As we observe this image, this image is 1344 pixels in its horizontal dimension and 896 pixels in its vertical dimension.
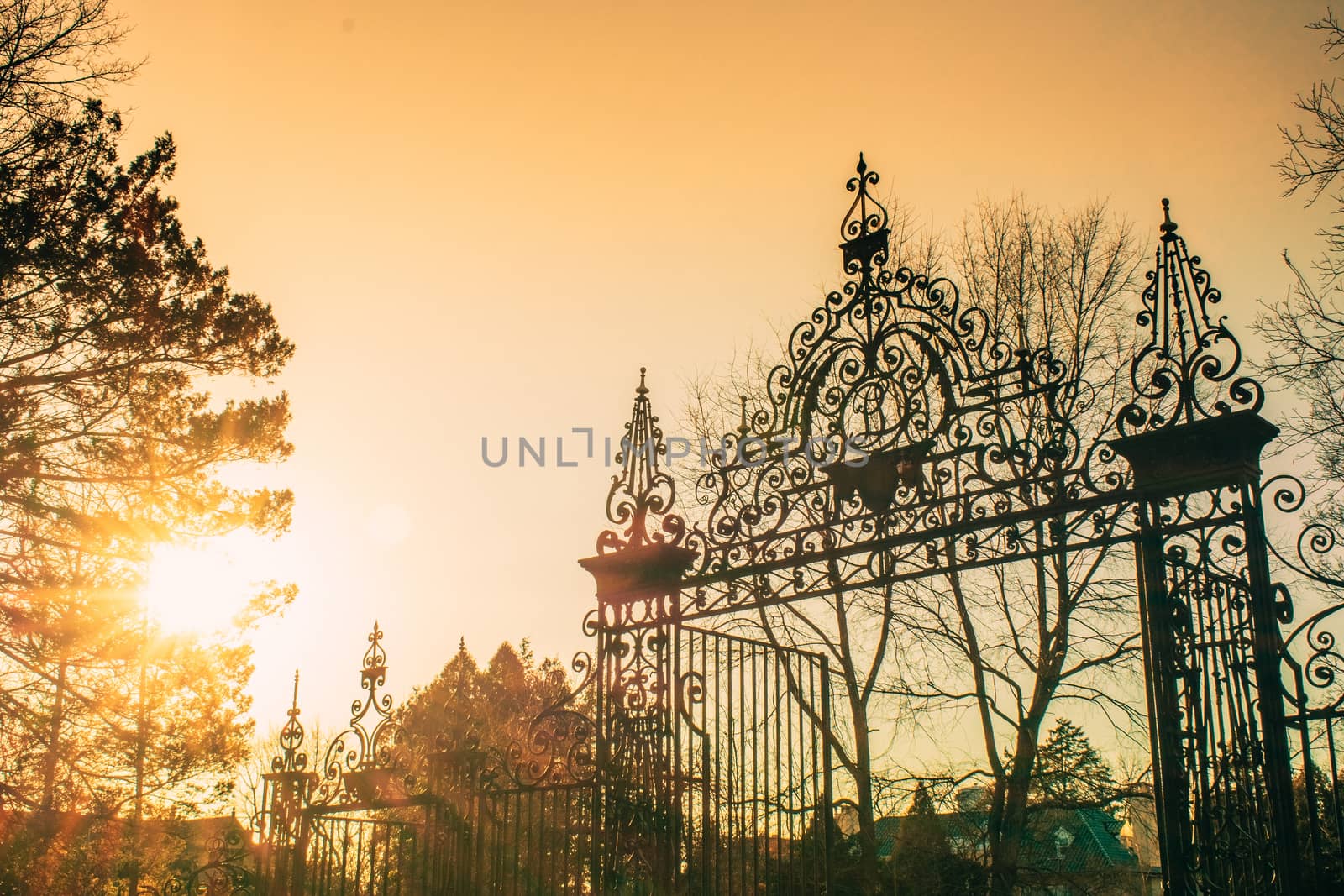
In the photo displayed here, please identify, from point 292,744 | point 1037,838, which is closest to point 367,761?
point 292,744

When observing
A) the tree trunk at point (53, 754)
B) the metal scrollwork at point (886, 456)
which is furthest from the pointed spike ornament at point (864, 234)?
the tree trunk at point (53, 754)

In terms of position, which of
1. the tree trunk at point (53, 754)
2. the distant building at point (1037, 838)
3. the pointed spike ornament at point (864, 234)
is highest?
the pointed spike ornament at point (864, 234)

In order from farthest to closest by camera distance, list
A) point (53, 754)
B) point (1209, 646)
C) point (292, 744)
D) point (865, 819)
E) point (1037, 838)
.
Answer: point (1037, 838)
point (865, 819)
point (53, 754)
point (292, 744)
point (1209, 646)

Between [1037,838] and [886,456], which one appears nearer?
[886,456]

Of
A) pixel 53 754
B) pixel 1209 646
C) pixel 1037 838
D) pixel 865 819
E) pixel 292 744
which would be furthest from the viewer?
pixel 1037 838

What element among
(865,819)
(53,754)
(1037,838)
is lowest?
(1037,838)

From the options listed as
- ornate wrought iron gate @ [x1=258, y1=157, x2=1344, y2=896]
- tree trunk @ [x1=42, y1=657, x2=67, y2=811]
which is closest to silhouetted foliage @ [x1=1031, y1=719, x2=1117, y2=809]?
ornate wrought iron gate @ [x1=258, y1=157, x2=1344, y2=896]

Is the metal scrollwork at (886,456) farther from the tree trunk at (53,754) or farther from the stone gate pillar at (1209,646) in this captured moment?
the tree trunk at (53,754)

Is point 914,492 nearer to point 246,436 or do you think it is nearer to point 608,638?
point 608,638

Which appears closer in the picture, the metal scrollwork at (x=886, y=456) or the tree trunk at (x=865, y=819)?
the metal scrollwork at (x=886, y=456)

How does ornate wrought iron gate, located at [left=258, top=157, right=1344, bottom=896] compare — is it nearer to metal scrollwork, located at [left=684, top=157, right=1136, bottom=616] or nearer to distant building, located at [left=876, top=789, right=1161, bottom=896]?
metal scrollwork, located at [left=684, top=157, right=1136, bottom=616]

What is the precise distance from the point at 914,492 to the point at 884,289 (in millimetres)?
1245

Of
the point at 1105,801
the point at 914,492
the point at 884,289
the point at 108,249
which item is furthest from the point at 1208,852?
the point at 108,249

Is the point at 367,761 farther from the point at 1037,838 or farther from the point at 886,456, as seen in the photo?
the point at 1037,838
